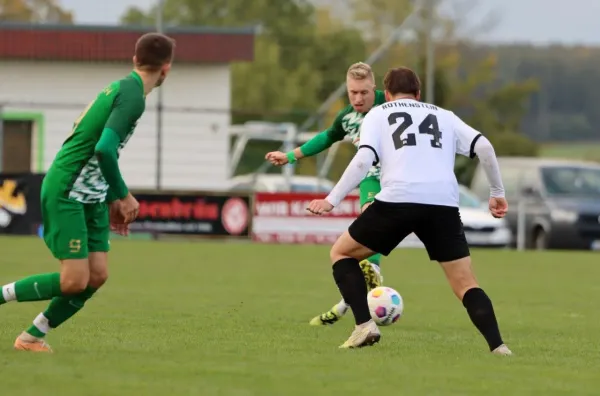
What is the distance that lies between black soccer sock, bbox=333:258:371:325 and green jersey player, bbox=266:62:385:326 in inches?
71.9

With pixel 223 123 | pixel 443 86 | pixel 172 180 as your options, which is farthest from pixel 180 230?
pixel 443 86

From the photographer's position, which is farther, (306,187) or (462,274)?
(306,187)

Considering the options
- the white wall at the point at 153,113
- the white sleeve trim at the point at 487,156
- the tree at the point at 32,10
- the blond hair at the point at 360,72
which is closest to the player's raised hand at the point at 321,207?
the white sleeve trim at the point at 487,156

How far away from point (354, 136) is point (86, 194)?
343 cm

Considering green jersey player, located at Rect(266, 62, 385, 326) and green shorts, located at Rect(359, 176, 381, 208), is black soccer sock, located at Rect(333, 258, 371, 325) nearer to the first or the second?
green jersey player, located at Rect(266, 62, 385, 326)

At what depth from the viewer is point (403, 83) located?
920 cm

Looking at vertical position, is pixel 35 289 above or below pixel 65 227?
below

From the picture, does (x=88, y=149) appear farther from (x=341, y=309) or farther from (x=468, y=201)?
(x=468, y=201)

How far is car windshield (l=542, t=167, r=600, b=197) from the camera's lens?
1138 inches

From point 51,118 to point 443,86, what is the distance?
14.0 m

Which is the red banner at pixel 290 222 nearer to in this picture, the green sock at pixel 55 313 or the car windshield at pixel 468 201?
the car windshield at pixel 468 201

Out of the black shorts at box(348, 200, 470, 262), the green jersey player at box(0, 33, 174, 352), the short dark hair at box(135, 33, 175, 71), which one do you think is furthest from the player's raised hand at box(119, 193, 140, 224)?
the black shorts at box(348, 200, 470, 262)

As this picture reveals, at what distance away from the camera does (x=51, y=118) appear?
35.6m

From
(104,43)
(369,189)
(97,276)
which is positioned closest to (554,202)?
(104,43)
